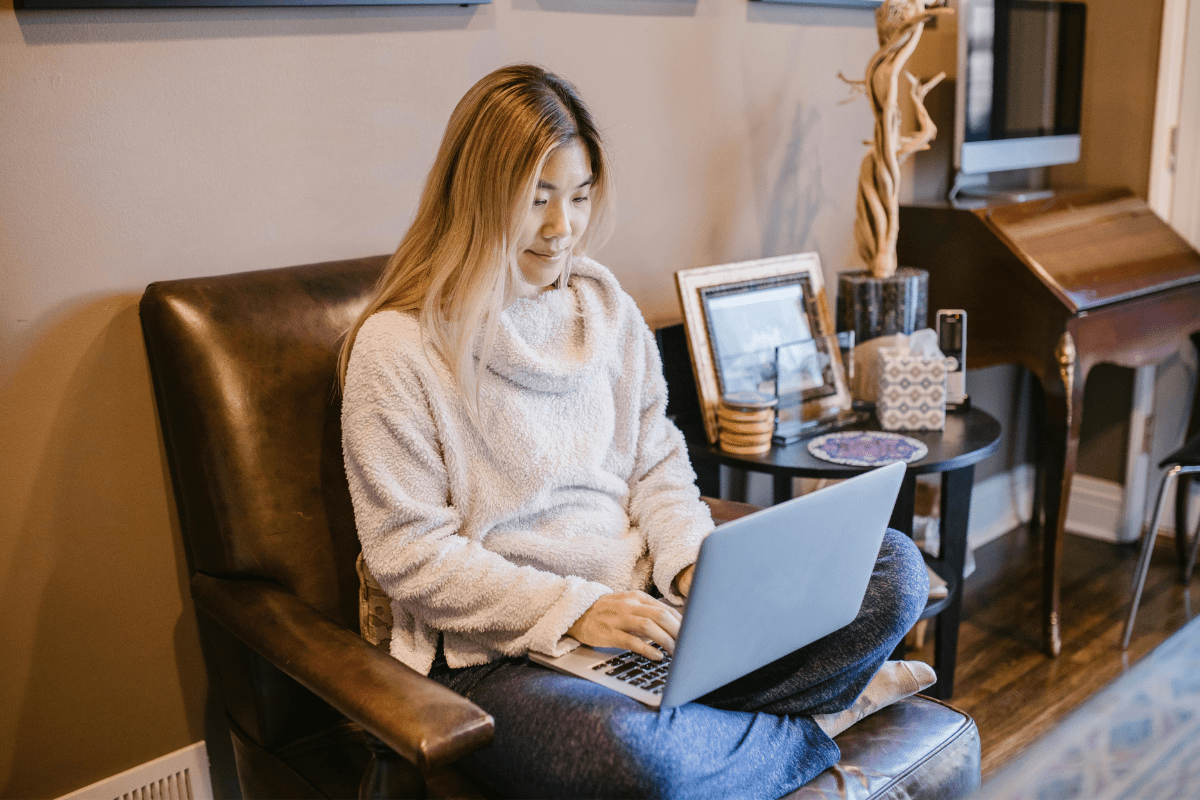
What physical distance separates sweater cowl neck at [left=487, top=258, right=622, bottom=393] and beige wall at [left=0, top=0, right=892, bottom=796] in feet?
1.09

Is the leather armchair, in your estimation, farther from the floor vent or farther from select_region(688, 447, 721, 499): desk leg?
select_region(688, 447, 721, 499): desk leg

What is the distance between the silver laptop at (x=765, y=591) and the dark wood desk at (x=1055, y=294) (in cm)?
111

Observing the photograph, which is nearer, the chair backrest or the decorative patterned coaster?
the chair backrest

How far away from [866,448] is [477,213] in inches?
31.4

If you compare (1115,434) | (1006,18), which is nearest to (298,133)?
(1006,18)

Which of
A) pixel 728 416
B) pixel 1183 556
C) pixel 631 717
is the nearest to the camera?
pixel 631 717

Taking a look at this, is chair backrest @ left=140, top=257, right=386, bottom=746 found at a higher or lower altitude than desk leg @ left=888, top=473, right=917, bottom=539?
higher

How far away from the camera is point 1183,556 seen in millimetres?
2533

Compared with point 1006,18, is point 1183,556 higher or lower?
lower

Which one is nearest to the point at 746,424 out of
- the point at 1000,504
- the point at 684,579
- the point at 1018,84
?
the point at 684,579

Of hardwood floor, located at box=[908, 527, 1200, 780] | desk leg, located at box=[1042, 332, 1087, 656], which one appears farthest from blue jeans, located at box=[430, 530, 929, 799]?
desk leg, located at box=[1042, 332, 1087, 656]

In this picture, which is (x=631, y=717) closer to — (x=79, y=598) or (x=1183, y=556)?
(x=79, y=598)

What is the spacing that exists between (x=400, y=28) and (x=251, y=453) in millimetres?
662

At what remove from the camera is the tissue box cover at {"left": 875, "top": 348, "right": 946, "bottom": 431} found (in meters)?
1.67
